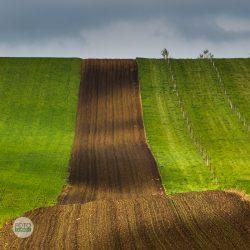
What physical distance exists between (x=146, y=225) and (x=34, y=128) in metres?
43.7

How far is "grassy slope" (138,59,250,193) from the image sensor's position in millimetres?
49375

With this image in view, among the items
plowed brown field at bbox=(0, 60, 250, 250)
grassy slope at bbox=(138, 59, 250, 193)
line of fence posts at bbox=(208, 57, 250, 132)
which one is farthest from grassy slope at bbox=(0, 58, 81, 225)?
line of fence posts at bbox=(208, 57, 250, 132)

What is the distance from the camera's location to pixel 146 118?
242 ft

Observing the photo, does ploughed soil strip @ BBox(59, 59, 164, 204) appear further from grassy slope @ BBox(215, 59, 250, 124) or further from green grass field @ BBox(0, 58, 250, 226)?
grassy slope @ BBox(215, 59, 250, 124)

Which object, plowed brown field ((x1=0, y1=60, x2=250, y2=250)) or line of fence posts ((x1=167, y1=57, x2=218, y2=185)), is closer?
plowed brown field ((x1=0, y1=60, x2=250, y2=250))

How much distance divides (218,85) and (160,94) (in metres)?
9.40

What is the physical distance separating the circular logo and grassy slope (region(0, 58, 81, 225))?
1.40 metres

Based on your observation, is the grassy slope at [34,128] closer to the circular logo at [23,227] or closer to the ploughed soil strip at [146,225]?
the circular logo at [23,227]

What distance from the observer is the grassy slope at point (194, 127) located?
162 ft

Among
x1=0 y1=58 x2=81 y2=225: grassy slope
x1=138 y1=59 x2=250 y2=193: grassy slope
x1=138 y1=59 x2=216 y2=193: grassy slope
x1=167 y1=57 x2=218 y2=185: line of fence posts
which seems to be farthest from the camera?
x1=167 y1=57 x2=218 y2=185: line of fence posts

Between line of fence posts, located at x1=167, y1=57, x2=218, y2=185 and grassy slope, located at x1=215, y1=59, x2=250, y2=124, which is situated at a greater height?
grassy slope, located at x1=215, y1=59, x2=250, y2=124

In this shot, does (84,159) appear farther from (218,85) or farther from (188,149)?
(218,85)

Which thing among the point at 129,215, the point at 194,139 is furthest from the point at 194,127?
the point at 129,215

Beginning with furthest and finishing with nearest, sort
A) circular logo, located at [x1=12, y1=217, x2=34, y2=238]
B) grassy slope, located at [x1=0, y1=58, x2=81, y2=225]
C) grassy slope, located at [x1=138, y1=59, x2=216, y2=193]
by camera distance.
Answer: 1. grassy slope, located at [x1=138, y1=59, x2=216, y2=193]
2. grassy slope, located at [x1=0, y1=58, x2=81, y2=225]
3. circular logo, located at [x1=12, y1=217, x2=34, y2=238]
